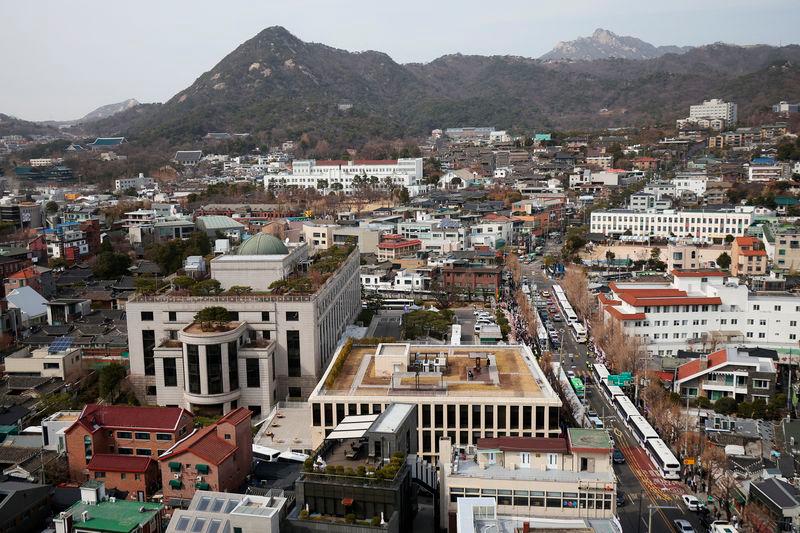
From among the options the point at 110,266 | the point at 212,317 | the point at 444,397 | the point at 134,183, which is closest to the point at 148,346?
the point at 212,317

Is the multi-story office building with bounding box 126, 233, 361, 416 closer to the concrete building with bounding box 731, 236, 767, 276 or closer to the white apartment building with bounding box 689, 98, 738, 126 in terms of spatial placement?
the concrete building with bounding box 731, 236, 767, 276

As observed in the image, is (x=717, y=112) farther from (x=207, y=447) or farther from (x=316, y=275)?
(x=207, y=447)

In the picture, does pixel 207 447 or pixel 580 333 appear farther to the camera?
pixel 580 333

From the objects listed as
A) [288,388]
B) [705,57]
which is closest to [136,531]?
[288,388]

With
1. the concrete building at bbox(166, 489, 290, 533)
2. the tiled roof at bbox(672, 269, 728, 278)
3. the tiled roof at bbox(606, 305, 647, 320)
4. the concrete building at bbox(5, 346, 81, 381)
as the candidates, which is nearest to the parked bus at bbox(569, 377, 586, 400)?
the tiled roof at bbox(606, 305, 647, 320)

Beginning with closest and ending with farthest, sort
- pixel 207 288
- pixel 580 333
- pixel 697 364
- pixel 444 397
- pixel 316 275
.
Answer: pixel 444 397
pixel 697 364
pixel 207 288
pixel 316 275
pixel 580 333

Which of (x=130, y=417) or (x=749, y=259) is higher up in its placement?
(x=749, y=259)

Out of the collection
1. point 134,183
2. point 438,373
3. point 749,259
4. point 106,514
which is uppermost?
point 134,183

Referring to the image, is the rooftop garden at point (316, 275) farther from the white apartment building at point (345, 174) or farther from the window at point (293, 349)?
the white apartment building at point (345, 174)
